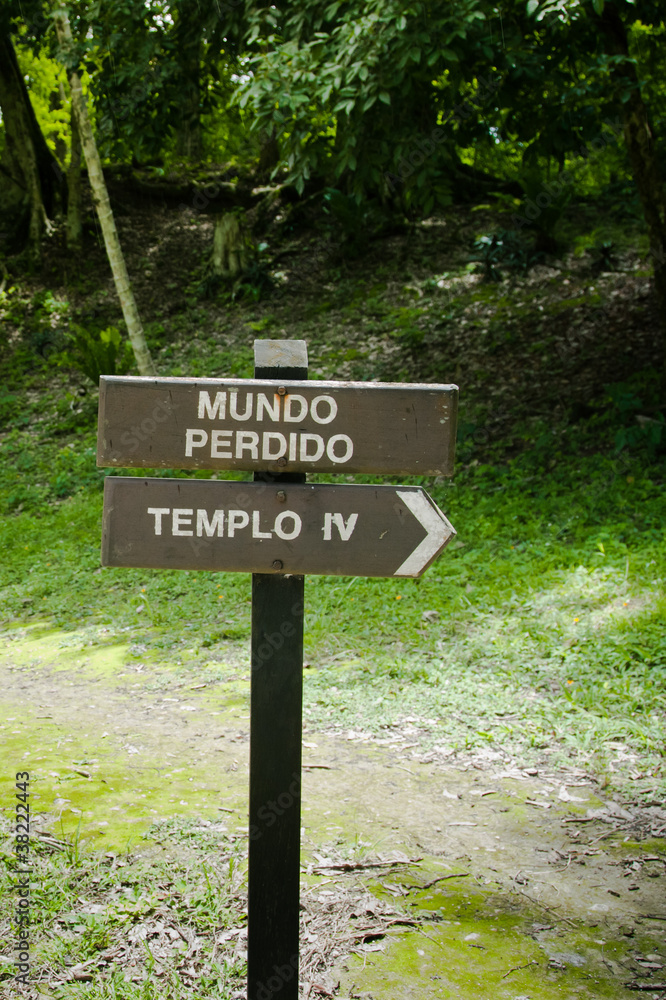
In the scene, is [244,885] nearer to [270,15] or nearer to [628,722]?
[628,722]

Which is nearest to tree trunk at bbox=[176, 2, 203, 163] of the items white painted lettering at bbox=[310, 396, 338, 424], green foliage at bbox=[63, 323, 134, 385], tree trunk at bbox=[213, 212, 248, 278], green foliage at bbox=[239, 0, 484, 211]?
green foliage at bbox=[239, 0, 484, 211]

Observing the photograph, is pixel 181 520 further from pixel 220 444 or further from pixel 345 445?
pixel 345 445

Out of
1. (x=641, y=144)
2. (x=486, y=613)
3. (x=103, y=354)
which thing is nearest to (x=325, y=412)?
(x=486, y=613)

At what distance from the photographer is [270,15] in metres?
5.55

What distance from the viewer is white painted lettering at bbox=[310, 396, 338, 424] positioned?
1799 millimetres

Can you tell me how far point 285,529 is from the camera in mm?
1785

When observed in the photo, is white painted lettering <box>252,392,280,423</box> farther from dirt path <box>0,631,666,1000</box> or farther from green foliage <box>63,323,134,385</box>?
green foliage <box>63,323,134,385</box>

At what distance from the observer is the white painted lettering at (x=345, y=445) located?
1.79 m

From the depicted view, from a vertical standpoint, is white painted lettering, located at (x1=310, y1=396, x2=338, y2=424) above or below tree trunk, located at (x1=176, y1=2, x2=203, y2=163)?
below

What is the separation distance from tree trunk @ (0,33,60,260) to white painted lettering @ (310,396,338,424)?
1186cm

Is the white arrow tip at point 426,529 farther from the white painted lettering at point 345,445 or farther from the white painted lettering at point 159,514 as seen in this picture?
the white painted lettering at point 159,514

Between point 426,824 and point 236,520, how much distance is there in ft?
6.07

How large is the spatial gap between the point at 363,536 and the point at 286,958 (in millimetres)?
1037

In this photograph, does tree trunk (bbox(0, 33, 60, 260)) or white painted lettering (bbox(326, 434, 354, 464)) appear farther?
tree trunk (bbox(0, 33, 60, 260))
